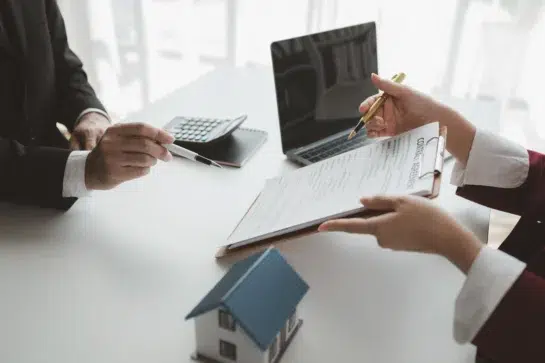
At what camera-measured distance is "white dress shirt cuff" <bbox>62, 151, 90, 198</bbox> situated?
2.93ft

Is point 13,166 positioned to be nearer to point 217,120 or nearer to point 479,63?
point 217,120

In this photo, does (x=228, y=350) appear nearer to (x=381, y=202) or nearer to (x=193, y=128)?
(x=381, y=202)

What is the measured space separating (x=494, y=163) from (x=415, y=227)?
339mm

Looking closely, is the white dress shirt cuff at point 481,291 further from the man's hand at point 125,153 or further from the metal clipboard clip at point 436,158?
the man's hand at point 125,153

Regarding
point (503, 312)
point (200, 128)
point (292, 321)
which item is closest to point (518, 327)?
point (503, 312)

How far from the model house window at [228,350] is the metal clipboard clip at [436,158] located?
12.8 inches

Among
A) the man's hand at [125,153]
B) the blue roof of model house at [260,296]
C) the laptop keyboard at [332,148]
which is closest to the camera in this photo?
the blue roof of model house at [260,296]

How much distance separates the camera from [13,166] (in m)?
0.90

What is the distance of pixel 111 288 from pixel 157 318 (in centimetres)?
9

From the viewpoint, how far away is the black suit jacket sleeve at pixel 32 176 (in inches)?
34.9

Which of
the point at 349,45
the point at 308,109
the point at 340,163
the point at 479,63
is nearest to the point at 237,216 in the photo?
the point at 340,163

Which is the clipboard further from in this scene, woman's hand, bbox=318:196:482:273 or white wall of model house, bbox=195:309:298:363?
white wall of model house, bbox=195:309:298:363

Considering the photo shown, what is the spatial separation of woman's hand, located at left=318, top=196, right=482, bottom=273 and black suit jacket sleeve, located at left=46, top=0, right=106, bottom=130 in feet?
2.69

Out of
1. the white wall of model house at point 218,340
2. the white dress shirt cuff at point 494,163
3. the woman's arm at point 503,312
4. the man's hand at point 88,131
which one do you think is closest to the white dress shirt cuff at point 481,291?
the woman's arm at point 503,312
